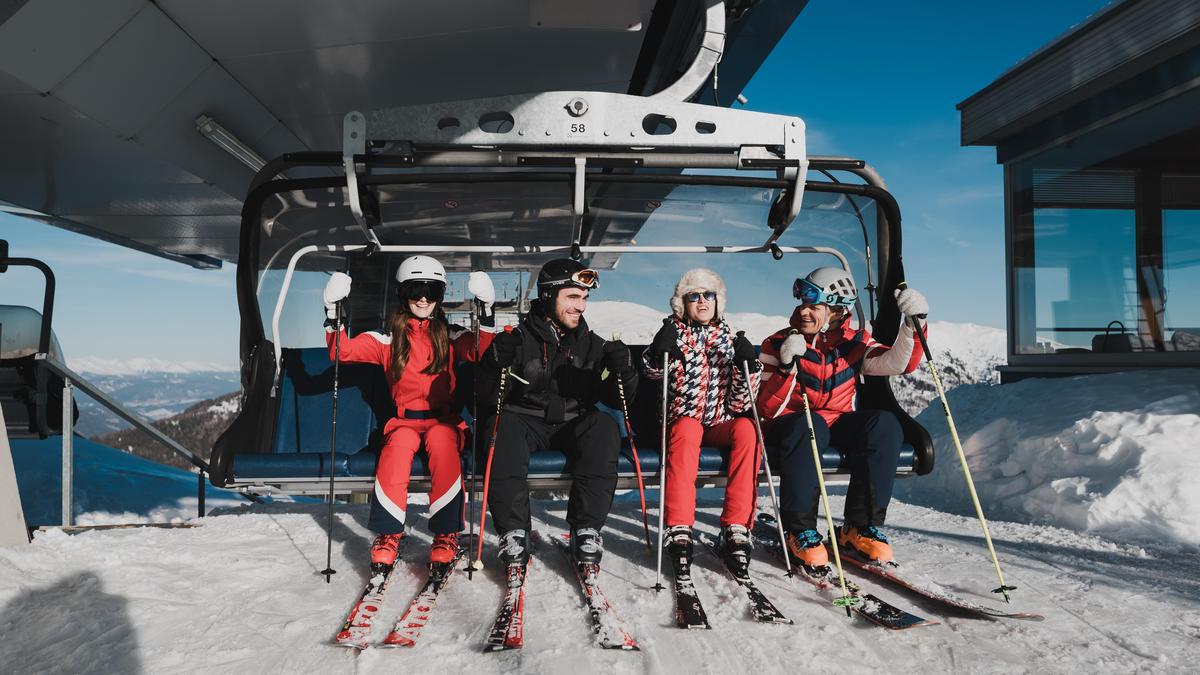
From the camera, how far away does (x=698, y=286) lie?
129 inches

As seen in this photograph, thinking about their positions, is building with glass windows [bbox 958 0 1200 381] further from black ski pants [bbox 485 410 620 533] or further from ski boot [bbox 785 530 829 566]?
black ski pants [bbox 485 410 620 533]

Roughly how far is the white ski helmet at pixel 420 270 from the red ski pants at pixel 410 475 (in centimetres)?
74

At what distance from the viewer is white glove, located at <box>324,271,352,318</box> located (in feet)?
10.7

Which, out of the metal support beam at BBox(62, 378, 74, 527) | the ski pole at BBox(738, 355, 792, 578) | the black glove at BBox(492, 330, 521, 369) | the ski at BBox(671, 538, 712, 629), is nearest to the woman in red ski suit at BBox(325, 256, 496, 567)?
the black glove at BBox(492, 330, 521, 369)

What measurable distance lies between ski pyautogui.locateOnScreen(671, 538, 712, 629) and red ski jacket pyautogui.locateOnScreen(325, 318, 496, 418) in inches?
52.3

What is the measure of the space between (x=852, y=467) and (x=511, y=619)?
1741mm

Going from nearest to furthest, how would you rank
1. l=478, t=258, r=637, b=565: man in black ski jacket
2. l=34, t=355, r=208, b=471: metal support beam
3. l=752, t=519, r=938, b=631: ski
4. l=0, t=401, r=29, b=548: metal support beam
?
l=752, t=519, r=938, b=631: ski
l=478, t=258, r=637, b=565: man in black ski jacket
l=0, t=401, r=29, b=548: metal support beam
l=34, t=355, r=208, b=471: metal support beam

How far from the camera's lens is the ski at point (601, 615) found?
2.26 metres

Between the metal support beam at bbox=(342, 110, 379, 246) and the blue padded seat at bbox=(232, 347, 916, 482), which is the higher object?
the metal support beam at bbox=(342, 110, 379, 246)

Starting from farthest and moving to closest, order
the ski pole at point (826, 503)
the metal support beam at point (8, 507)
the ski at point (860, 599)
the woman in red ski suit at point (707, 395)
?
the metal support beam at point (8, 507), the woman in red ski suit at point (707, 395), the ski pole at point (826, 503), the ski at point (860, 599)

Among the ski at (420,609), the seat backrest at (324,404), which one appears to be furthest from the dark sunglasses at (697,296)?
the seat backrest at (324,404)

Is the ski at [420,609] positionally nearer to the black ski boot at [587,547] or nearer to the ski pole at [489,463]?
the ski pole at [489,463]

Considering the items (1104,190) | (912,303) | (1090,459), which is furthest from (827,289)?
(1104,190)

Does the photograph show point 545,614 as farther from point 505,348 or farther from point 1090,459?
point 1090,459
